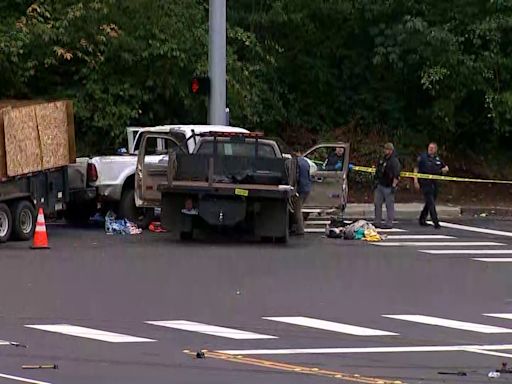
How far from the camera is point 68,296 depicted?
45.6ft

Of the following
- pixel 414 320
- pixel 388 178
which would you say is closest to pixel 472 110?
pixel 388 178

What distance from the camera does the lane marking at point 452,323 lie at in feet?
39.9

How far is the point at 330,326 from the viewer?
12195mm

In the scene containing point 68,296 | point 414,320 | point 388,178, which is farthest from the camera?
point 388,178

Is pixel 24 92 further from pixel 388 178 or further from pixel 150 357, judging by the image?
pixel 150 357


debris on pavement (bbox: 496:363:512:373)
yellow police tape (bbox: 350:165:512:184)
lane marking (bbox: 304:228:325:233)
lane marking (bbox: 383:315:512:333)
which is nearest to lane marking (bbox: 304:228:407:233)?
lane marking (bbox: 304:228:325:233)

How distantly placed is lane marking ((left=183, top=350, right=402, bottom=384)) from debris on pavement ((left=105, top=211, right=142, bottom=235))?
1104cm

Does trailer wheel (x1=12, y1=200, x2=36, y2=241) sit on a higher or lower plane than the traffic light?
lower

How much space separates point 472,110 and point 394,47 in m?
3.03

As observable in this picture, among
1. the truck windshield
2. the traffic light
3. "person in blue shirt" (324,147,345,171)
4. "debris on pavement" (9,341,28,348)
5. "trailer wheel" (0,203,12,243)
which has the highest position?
the traffic light

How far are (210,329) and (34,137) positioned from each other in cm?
950

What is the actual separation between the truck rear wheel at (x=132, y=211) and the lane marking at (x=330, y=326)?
992cm

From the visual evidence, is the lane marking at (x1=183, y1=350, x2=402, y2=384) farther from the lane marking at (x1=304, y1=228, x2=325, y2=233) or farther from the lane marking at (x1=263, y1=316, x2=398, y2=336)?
the lane marking at (x1=304, y1=228, x2=325, y2=233)

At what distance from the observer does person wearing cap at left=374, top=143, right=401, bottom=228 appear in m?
22.9
